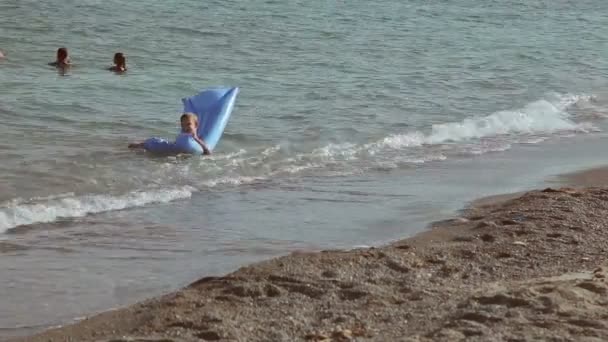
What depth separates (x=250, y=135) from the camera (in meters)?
12.5

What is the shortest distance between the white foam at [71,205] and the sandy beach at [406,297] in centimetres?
231

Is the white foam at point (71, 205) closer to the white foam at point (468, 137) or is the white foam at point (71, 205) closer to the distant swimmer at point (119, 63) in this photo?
the white foam at point (468, 137)

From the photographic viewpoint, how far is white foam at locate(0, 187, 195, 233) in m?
8.55

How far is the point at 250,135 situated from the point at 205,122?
0.62 metres

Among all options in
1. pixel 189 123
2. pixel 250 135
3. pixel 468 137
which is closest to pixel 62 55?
pixel 250 135

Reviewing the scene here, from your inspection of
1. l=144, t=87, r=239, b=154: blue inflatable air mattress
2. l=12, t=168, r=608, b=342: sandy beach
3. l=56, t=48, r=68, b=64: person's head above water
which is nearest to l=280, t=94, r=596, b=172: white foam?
l=144, t=87, r=239, b=154: blue inflatable air mattress

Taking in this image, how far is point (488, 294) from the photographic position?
6.10 metres

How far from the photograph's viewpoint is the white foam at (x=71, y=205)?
8555mm

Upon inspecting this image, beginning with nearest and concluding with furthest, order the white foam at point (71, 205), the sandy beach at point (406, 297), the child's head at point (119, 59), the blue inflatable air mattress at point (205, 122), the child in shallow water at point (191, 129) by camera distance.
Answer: the sandy beach at point (406, 297) → the white foam at point (71, 205) → the blue inflatable air mattress at point (205, 122) → the child in shallow water at point (191, 129) → the child's head at point (119, 59)

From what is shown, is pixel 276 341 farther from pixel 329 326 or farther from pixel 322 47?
pixel 322 47

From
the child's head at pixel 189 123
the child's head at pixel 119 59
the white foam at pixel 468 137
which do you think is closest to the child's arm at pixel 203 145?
the child's head at pixel 189 123

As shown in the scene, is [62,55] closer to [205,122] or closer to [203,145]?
[205,122]

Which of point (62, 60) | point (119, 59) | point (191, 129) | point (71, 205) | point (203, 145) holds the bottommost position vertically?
point (71, 205)

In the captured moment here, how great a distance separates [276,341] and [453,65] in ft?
45.4
